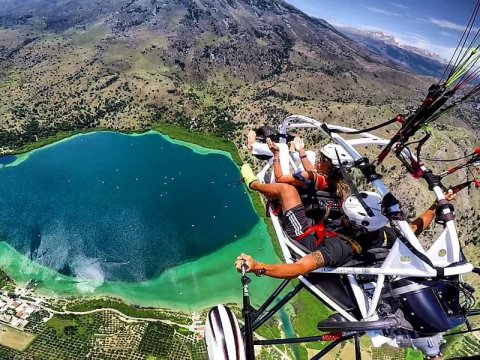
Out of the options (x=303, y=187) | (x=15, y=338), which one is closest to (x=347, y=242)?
(x=303, y=187)

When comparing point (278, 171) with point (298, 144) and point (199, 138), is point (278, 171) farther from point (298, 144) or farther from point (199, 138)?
point (199, 138)

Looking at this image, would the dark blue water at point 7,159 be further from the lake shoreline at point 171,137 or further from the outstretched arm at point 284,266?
the outstretched arm at point 284,266

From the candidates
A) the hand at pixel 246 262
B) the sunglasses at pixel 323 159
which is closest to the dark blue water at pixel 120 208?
the sunglasses at pixel 323 159

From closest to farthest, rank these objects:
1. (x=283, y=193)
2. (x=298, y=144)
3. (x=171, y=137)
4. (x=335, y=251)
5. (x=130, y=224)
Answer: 1. (x=335, y=251)
2. (x=283, y=193)
3. (x=298, y=144)
4. (x=130, y=224)
5. (x=171, y=137)

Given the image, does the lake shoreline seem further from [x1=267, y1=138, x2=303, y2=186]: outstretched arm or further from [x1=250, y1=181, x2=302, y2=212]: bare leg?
[x1=250, y1=181, x2=302, y2=212]: bare leg

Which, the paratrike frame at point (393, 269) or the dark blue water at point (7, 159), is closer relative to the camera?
the paratrike frame at point (393, 269)

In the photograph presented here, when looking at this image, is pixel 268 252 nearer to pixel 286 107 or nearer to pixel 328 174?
pixel 328 174

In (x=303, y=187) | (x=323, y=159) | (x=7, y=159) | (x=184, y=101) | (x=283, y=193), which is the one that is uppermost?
(x=323, y=159)
